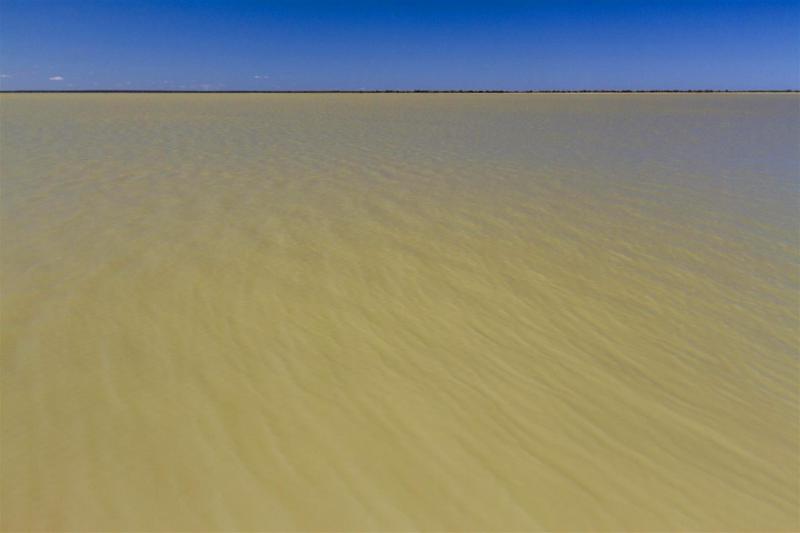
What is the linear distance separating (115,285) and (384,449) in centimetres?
272

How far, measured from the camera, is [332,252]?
4.50 meters

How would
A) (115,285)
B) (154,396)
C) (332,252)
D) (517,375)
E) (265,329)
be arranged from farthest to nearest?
(332,252) → (115,285) → (265,329) → (517,375) → (154,396)

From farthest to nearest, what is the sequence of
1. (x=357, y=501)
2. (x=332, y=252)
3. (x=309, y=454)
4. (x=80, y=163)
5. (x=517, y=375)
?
(x=80, y=163), (x=332, y=252), (x=517, y=375), (x=309, y=454), (x=357, y=501)

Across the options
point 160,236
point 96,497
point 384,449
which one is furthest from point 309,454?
point 160,236

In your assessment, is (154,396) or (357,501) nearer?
(357,501)

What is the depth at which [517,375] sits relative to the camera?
8.91 feet

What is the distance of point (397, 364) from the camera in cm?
280

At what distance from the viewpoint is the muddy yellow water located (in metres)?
1.93

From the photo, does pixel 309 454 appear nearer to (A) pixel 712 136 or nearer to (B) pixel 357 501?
(B) pixel 357 501

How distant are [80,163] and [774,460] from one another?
1053 centimetres

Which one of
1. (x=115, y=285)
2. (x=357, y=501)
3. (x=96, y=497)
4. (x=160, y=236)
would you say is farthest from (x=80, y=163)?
(x=357, y=501)

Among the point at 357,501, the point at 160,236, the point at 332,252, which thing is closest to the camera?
the point at 357,501

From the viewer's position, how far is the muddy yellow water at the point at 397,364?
1935 mm

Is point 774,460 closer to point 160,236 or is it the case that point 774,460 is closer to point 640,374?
point 640,374
